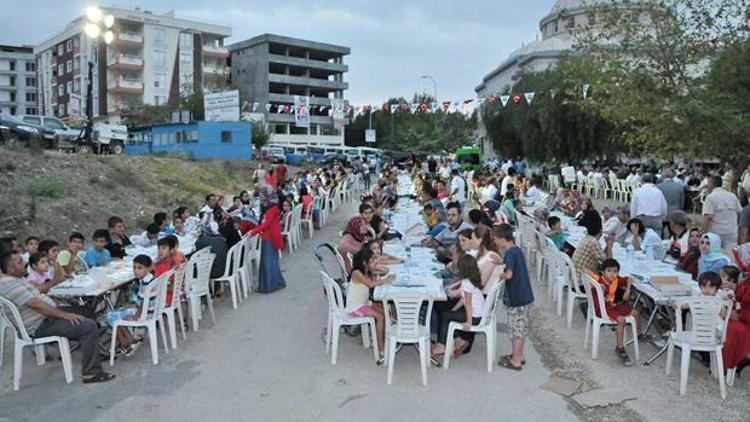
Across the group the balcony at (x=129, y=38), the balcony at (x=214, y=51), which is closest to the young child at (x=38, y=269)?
the balcony at (x=129, y=38)

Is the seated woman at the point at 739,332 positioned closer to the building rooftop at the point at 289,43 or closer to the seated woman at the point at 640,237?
the seated woman at the point at 640,237

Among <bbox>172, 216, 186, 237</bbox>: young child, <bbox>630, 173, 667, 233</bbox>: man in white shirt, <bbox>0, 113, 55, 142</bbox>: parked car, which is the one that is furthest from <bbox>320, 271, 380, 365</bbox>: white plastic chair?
<bbox>0, 113, 55, 142</bbox>: parked car

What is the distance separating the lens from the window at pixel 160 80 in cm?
6675

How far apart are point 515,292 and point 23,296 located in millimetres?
4526

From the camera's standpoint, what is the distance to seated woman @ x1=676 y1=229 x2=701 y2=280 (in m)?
7.95

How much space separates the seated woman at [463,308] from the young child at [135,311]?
2.91 metres

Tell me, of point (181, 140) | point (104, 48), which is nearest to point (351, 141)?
point (104, 48)

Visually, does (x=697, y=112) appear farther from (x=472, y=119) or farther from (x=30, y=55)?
(x=30, y=55)

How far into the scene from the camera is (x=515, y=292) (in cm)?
654

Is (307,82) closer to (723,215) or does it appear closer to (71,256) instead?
(723,215)

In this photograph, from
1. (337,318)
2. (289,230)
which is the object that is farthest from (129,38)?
(337,318)

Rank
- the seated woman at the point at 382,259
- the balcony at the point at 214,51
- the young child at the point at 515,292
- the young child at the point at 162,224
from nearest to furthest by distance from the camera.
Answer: the young child at the point at 515,292
the seated woman at the point at 382,259
the young child at the point at 162,224
the balcony at the point at 214,51

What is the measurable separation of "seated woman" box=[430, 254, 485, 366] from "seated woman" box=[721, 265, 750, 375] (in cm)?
220

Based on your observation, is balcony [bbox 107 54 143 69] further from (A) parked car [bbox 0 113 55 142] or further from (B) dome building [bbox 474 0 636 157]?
(A) parked car [bbox 0 113 55 142]
